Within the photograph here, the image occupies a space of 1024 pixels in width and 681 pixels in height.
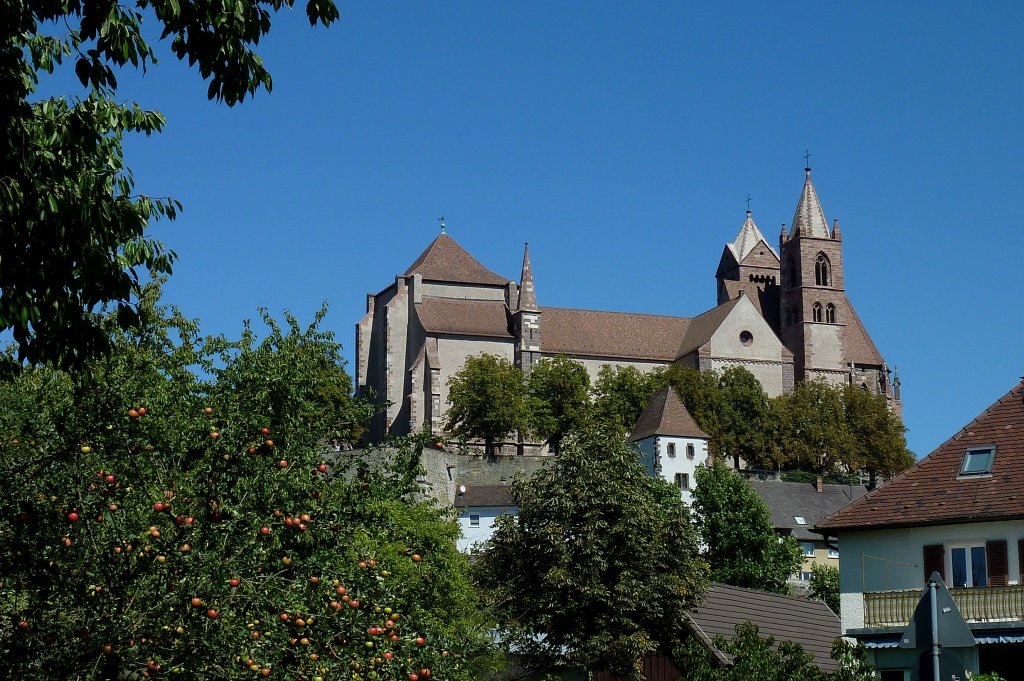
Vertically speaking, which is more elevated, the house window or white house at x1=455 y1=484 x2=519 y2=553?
white house at x1=455 y1=484 x2=519 y2=553

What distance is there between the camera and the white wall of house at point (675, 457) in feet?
306

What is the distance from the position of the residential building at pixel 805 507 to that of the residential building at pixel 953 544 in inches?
2037

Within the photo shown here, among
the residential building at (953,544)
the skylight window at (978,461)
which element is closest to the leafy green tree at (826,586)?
the residential building at (953,544)

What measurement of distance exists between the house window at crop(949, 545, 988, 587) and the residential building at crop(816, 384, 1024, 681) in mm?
20

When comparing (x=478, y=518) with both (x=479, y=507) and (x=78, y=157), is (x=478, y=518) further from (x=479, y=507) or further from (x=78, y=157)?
(x=78, y=157)

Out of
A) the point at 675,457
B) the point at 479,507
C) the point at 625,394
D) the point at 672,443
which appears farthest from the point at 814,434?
the point at 479,507

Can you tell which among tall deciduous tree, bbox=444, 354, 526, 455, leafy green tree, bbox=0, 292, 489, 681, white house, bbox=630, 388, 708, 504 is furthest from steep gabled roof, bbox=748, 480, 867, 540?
leafy green tree, bbox=0, 292, 489, 681

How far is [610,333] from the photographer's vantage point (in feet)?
405

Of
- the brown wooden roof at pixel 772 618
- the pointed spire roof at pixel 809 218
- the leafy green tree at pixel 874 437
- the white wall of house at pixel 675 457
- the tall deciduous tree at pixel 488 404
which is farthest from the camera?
the pointed spire roof at pixel 809 218

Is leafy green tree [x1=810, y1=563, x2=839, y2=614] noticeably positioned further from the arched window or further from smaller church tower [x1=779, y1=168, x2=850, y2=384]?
the arched window

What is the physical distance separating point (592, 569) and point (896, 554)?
869cm

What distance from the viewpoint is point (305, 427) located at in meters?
15.0

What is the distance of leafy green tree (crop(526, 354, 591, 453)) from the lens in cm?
10412

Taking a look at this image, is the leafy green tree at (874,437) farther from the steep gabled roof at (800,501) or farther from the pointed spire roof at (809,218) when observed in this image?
the pointed spire roof at (809,218)
